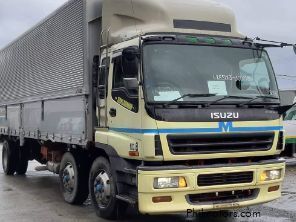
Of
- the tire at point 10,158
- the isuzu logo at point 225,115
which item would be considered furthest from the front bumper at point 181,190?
the tire at point 10,158

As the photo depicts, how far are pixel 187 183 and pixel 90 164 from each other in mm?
2751

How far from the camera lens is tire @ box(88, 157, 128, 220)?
270 inches

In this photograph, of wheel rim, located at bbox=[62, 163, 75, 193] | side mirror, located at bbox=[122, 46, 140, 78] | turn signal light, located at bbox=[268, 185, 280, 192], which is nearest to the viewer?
side mirror, located at bbox=[122, 46, 140, 78]

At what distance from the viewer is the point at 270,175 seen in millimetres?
6668

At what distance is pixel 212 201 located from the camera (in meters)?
6.29

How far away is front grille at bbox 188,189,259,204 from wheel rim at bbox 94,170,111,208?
140 cm

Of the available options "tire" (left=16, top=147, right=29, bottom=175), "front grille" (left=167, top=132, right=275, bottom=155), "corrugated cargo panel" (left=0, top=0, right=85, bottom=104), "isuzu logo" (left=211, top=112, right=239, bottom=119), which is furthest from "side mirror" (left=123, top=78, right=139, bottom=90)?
"tire" (left=16, top=147, right=29, bottom=175)

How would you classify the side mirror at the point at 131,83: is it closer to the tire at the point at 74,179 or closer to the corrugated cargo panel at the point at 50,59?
the corrugated cargo panel at the point at 50,59

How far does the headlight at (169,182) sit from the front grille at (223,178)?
0.24 meters

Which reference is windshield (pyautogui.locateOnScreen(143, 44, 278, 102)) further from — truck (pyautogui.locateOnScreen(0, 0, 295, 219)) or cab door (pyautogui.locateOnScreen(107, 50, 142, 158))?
cab door (pyautogui.locateOnScreen(107, 50, 142, 158))

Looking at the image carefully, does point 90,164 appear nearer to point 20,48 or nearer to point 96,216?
point 96,216

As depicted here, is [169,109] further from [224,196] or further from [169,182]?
[224,196]

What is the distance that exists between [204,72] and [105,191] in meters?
2.28

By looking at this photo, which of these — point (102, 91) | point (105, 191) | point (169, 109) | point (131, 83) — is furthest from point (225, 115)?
point (105, 191)
